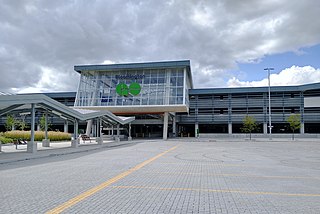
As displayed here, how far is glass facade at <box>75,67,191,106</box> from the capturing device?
51.6m

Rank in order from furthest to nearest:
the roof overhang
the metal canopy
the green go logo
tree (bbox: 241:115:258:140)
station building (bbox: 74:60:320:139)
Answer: tree (bbox: 241:115:258:140) < the green go logo < station building (bbox: 74:60:320:139) < the roof overhang < the metal canopy

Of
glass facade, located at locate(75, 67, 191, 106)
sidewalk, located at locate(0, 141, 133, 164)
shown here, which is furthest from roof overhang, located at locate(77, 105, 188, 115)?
sidewalk, located at locate(0, 141, 133, 164)

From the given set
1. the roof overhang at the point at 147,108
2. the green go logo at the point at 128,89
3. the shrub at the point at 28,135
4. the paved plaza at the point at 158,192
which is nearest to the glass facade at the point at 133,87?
the green go logo at the point at 128,89

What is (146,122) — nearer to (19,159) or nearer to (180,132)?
(180,132)

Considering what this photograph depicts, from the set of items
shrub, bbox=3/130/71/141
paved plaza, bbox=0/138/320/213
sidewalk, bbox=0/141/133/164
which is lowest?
sidewalk, bbox=0/141/133/164

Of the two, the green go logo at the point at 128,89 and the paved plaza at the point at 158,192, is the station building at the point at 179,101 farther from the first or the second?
the paved plaza at the point at 158,192

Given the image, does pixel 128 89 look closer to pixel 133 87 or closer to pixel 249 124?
pixel 133 87

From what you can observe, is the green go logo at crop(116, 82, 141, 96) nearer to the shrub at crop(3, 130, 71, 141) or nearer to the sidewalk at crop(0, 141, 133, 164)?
the shrub at crop(3, 130, 71, 141)

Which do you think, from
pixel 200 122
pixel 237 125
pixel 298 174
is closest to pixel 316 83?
pixel 237 125

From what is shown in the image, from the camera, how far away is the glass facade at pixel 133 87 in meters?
51.6

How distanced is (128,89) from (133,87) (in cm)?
97

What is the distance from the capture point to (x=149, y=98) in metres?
52.0

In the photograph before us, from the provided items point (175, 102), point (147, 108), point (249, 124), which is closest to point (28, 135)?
point (147, 108)

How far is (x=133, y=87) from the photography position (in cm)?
5378
